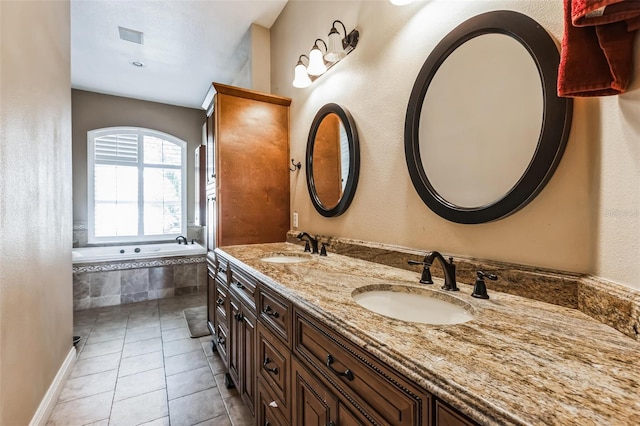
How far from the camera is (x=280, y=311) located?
1.09 meters

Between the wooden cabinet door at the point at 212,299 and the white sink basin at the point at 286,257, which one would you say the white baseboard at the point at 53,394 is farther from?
the white sink basin at the point at 286,257

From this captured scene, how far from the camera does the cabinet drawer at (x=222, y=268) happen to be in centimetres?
185

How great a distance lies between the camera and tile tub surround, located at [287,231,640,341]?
647 millimetres

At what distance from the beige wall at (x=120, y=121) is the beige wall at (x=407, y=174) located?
126 inches

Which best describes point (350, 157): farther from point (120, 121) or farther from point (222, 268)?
point (120, 121)

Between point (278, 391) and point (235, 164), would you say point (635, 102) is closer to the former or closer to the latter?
point (278, 391)

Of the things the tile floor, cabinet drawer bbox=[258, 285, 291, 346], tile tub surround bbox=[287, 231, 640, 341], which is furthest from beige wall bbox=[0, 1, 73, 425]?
tile tub surround bbox=[287, 231, 640, 341]

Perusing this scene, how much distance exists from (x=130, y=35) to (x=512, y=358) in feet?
12.7

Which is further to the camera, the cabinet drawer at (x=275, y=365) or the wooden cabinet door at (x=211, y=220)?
the wooden cabinet door at (x=211, y=220)

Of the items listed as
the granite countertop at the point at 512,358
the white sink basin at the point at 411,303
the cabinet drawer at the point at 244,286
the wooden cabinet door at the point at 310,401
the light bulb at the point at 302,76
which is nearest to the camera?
the granite countertop at the point at 512,358

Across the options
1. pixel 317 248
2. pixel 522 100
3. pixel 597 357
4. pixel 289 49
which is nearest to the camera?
pixel 597 357

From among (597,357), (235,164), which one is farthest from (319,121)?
(597,357)

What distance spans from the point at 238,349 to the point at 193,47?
3.09 meters

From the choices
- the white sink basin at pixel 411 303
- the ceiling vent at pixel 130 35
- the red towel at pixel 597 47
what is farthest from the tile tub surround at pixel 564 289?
the ceiling vent at pixel 130 35
